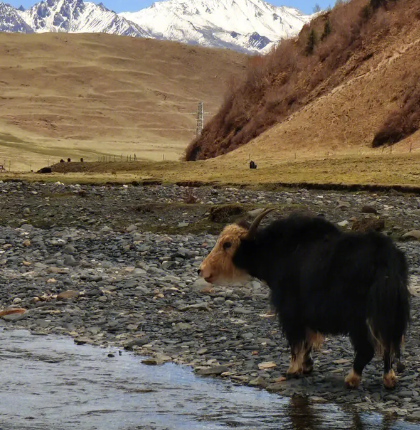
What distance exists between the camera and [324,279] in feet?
28.1

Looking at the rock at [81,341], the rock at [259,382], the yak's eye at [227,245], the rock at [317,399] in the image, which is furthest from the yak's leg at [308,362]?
the rock at [81,341]

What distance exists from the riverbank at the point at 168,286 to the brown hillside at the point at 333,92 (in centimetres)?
2396

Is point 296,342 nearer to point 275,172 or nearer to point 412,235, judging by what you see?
point 412,235

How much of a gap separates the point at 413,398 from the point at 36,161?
78.0 meters

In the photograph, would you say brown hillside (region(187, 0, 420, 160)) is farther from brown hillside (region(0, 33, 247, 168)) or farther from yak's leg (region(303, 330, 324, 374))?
yak's leg (region(303, 330, 324, 374))

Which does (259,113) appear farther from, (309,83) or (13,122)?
(13,122)

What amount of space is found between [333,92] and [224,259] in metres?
48.7

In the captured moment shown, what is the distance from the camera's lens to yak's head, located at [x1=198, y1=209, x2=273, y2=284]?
951 cm

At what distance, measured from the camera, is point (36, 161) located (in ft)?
276

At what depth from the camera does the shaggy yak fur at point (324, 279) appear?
26.9ft

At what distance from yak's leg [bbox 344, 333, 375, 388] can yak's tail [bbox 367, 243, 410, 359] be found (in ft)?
0.56

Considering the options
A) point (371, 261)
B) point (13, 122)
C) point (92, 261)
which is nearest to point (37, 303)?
point (92, 261)

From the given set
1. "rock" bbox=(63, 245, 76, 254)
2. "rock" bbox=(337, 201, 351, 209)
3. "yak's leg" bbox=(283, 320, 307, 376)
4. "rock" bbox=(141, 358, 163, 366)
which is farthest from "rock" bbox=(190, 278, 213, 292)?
"rock" bbox=(337, 201, 351, 209)

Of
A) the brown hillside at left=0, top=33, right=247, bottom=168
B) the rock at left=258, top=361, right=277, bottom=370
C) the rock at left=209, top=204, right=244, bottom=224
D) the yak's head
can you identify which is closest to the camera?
the yak's head
